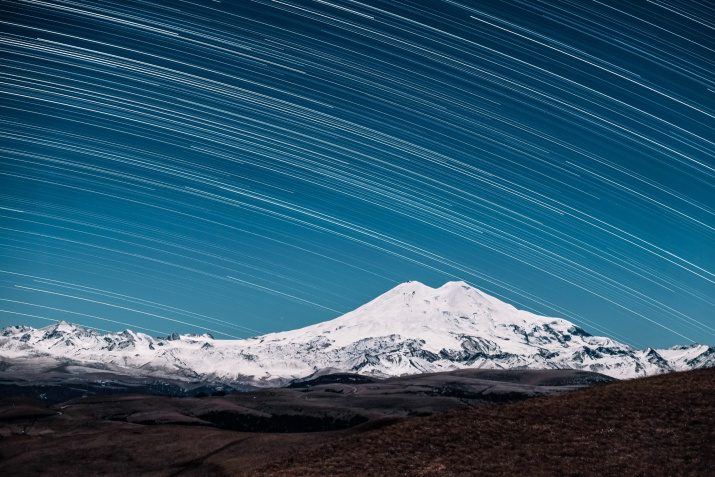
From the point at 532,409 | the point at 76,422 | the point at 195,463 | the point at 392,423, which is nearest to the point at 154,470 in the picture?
the point at 195,463

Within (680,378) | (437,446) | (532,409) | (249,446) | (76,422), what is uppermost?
(680,378)

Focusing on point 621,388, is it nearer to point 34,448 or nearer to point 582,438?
point 582,438

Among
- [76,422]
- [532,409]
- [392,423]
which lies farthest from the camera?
[76,422]

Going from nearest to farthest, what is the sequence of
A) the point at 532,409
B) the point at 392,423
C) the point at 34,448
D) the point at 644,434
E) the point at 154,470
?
1. the point at 644,434
2. the point at 532,409
3. the point at 392,423
4. the point at 154,470
5. the point at 34,448

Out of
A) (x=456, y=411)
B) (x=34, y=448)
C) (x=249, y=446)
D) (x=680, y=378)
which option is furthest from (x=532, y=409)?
(x=34, y=448)

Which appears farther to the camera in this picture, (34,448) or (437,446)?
(34,448)

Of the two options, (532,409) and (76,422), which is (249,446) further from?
(76,422)

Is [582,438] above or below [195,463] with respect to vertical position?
above
